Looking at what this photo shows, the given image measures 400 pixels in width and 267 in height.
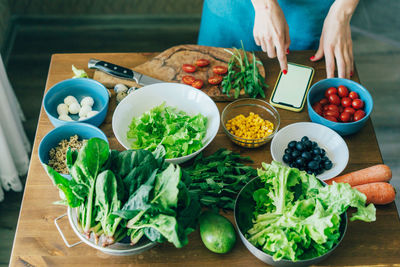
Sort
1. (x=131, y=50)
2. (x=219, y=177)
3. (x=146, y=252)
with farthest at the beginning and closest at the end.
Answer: (x=131, y=50), (x=219, y=177), (x=146, y=252)

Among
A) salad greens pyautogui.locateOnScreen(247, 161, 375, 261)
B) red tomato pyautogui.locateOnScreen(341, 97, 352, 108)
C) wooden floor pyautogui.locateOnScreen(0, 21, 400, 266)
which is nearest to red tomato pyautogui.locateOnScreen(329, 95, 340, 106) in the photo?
red tomato pyautogui.locateOnScreen(341, 97, 352, 108)

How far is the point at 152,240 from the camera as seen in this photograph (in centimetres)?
104

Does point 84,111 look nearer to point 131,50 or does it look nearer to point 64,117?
point 64,117

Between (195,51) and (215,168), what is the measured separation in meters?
0.65

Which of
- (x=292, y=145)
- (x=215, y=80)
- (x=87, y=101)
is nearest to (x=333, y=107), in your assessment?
(x=292, y=145)

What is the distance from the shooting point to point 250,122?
150cm

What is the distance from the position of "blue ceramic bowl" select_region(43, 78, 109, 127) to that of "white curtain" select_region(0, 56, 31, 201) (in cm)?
60

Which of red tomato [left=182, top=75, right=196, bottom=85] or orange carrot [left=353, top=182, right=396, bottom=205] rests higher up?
red tomato [left=182, top=75, right=196, bottom=85]

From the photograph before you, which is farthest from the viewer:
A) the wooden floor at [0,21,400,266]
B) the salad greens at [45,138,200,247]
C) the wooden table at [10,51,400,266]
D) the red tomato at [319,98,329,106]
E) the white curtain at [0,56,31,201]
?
the wooden floor at [0,21,400,266]

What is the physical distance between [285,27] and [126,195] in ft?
3.23

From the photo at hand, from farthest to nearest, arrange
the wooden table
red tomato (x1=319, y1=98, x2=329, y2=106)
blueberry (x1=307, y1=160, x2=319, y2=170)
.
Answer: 1. red tomato (x1=319, y1=98, x2=329, y2=106)
2. blueberry (x1=307, y1=160, x2=319, y2=170)
3. the wooden table

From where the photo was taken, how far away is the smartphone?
1.60m

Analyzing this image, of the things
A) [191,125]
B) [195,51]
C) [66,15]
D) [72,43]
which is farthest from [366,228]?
[66,15]

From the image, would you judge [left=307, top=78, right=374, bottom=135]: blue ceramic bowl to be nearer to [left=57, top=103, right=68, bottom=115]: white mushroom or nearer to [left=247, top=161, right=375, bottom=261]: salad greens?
[left=247, top=161, right=375, bottom=261]: salad greens
